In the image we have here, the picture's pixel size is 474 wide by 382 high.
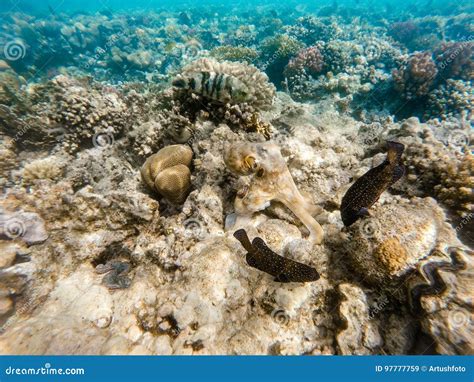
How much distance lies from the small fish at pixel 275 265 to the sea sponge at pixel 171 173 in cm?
136

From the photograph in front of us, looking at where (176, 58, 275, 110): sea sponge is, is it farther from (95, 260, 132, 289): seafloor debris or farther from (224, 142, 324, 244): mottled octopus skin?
(95, 260, 132, 289): seafloor debris

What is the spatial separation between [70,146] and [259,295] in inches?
174

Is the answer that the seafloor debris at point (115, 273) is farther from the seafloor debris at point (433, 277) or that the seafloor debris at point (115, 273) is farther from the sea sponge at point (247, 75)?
the sea sponge at point (247, 75)

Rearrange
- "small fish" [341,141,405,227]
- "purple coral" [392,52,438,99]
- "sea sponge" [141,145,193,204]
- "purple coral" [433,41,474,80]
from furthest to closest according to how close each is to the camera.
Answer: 1. "purple coral" [433,41,474,80]
2. "purple coral" [392,52,438,99]
3. "sea sponge" [141,145,193,204]
4. "small fish" [341,141,405,227]

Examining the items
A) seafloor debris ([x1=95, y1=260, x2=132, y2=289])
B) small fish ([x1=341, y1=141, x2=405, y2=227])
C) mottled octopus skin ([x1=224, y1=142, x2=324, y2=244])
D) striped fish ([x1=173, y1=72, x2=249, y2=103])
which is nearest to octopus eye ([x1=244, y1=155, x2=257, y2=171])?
mottled octopus skin ([x1=224, y1=142, x2=324, y2=244])

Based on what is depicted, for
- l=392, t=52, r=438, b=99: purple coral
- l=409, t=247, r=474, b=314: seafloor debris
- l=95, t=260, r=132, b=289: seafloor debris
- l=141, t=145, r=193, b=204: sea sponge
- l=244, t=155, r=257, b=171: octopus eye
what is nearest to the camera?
l=409, t=247, r=474, b=314: seafloor debris

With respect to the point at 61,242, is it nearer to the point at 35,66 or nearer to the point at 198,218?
the point at 198,218

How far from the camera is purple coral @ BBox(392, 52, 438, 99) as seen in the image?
26.0 feet

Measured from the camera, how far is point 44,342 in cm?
197

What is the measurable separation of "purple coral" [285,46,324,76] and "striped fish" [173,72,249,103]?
252 inches

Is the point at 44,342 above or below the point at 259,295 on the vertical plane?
below

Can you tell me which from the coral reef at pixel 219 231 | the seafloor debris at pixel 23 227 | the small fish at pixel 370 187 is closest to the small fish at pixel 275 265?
the coral reef at pixel 219 231

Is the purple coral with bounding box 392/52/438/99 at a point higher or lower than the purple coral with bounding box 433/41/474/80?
lower

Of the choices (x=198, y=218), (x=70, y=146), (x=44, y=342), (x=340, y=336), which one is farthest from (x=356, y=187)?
(x=70, y=146)
